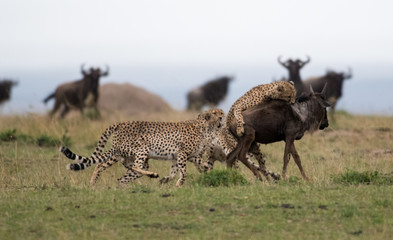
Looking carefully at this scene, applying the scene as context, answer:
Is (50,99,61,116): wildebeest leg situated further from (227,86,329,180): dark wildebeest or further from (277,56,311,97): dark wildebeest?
(227,86,329,180): dark wildebeest

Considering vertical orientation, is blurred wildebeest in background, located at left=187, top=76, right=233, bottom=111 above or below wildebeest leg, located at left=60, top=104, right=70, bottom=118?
above

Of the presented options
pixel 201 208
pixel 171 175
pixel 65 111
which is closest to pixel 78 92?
pixel 65 111

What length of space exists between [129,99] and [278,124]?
22385 mm

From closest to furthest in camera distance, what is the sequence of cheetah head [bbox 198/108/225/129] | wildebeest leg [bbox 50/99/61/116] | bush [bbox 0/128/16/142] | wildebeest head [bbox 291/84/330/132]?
wildebeest head [bbox 291/84/330/132] < cheetah head [bbox 198/108/225/129] < bush [bbox 0/128/16/142] < wildebeest leg [bbox 50/99/61/116]

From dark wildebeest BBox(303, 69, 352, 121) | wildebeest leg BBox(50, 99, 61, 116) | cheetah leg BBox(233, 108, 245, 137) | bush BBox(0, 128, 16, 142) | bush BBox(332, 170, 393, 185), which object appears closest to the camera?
bush BBox(332, 170, 393, 185)

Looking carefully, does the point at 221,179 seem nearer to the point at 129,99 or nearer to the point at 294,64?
the point at 294,64

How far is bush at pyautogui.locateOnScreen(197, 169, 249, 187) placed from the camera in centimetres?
886

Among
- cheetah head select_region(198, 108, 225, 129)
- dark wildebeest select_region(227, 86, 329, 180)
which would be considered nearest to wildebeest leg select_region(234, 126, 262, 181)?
dark wildebeest select_region(227, 86, 329, 180)

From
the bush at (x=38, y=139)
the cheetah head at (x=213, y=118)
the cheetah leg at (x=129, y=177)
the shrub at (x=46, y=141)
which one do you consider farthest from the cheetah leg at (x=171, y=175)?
the shrub at (x=46, y=141)

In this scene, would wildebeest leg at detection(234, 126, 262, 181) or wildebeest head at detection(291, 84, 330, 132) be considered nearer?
wildebeest leg at detection(234, 126, 262, 181)

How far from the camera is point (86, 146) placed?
15.2 metres

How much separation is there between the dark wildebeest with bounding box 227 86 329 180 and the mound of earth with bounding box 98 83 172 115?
66.6 ft

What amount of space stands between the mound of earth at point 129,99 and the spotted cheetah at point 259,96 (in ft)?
64.7

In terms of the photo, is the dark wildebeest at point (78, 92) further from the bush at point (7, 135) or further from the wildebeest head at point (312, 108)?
the wildebeest head at point (312, 108)
